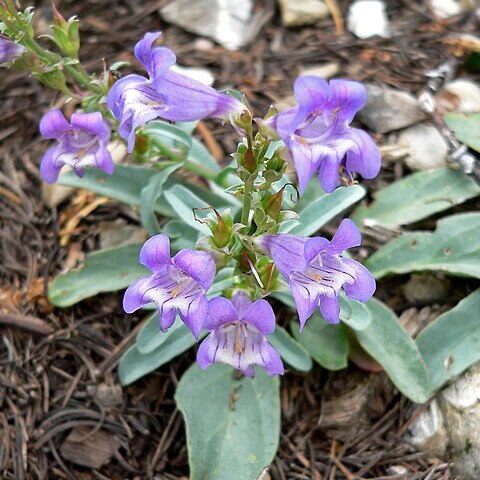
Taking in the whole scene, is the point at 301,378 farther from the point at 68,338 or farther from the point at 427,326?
the point at 68,338

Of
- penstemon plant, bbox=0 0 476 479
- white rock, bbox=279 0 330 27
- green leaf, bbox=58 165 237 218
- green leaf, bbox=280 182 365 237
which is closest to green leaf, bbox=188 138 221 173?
penstemon plant, bbox=0 0 476 479

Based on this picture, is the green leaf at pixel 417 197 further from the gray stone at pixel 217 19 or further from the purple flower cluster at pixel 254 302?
the gray stone at pixel 217 19

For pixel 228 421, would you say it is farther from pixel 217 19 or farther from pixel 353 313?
pixel 217 19

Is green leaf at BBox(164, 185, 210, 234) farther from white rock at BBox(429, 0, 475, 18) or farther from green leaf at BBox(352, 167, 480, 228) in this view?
white rock at BBox(429, 0, 475, 18)

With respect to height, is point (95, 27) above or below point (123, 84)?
below

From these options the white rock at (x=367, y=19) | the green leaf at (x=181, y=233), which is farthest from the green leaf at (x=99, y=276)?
the white rock at (x=367, y=19)

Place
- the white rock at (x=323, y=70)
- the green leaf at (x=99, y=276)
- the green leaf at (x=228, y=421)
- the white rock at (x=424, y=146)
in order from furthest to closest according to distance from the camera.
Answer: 1. the white rock at (x=323, y=70)
2. the white rock at (x=424, y=146)
3. the green leaf at (x=99, y=276)
4. the green leaf at (x=228, y=421)

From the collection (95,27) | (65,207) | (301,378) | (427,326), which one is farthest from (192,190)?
(95,27)

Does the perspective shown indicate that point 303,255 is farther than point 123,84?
No
